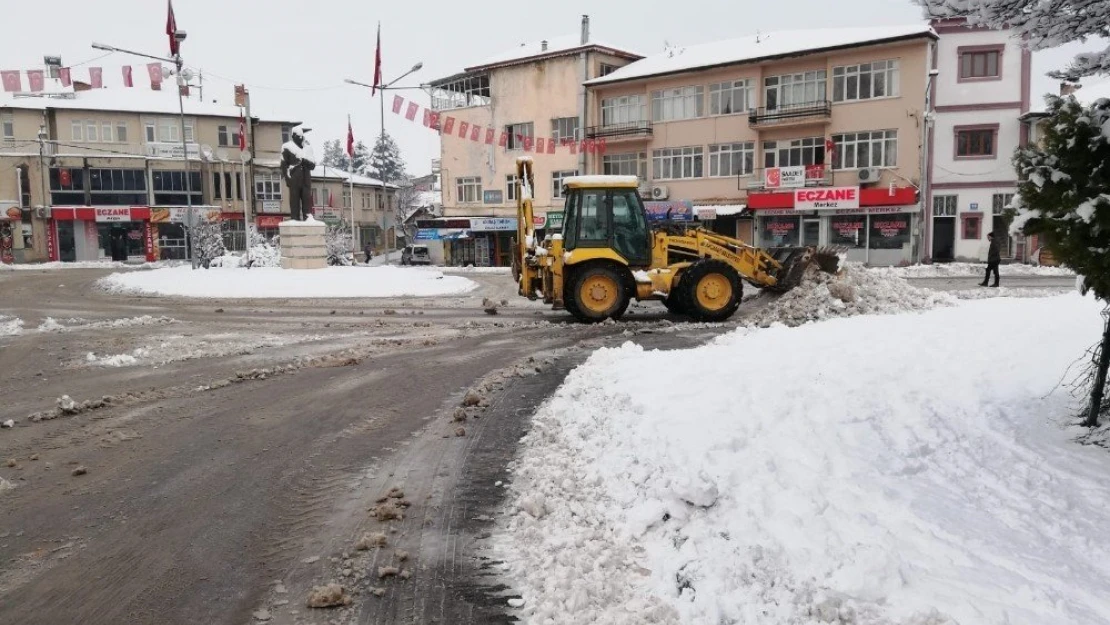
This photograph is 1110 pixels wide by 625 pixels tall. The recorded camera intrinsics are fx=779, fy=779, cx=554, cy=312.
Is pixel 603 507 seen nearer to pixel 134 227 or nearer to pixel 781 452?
pixel 781 452

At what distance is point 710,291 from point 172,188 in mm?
55053

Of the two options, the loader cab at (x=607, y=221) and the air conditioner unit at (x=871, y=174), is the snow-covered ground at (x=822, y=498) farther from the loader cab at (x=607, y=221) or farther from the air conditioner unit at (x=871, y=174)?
the air conditioner unit at (x=871, y=174)

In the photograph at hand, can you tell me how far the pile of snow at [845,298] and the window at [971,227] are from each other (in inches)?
929

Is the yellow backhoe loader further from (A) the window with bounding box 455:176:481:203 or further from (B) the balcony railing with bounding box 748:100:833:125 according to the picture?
(A) the window with bounding box 455:176:481:203

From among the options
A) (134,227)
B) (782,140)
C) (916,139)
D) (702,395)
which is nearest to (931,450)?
(702,395)

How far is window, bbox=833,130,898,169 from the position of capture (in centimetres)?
3534

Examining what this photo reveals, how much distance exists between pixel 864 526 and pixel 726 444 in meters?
1.23

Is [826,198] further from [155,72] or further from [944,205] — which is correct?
[155,72]

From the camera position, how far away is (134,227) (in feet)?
191

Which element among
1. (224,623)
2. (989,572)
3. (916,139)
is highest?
(916,139)

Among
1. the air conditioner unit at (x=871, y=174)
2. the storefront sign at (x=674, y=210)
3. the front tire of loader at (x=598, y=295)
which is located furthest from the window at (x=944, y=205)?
the front tire of loader at (x=598, y=295)

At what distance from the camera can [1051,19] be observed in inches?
204

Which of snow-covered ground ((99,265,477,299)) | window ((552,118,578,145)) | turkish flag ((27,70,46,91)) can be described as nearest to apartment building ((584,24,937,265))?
window ((552,118,578,145))

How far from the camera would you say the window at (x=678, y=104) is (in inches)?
1624
